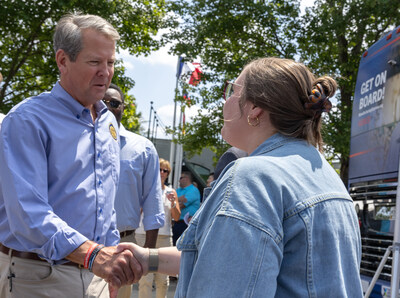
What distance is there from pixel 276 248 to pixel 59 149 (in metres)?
1.53

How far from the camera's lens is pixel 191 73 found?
18.1 m

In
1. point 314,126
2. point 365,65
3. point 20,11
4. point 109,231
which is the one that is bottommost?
point 109,231

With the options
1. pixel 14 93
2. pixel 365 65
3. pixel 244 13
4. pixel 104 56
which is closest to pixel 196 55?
pixel 244 13

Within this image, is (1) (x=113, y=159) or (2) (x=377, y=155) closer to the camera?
(1) (x=113, y=159)

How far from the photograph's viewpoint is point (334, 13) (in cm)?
1478

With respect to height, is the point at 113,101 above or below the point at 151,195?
above

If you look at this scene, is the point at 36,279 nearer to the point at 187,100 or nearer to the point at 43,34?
the point at 43,34

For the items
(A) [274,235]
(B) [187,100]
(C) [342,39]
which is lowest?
(A) [274,235]

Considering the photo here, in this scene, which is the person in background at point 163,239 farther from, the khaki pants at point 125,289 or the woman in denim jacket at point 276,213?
the woman in denim jacket at point 276,213

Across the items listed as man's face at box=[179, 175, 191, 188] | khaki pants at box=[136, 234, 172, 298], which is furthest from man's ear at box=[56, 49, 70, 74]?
man's face at box=[179, 175, 191, 188]

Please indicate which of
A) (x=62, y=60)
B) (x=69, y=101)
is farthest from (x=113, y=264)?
(x=62, y=60)

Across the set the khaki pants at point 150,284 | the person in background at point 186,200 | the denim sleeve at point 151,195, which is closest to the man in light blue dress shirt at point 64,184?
the denim sleeve at point 151,195

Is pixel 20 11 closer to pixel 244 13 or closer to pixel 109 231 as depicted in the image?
pixel 244 13

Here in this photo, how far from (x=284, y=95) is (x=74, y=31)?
1557 mm
